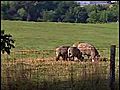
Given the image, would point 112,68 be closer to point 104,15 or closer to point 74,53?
point 74,53

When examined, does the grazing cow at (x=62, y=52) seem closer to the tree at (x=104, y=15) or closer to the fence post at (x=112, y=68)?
the fence post at (x=112, y=68)

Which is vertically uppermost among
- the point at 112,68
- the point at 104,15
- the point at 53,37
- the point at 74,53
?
the point at 112,68

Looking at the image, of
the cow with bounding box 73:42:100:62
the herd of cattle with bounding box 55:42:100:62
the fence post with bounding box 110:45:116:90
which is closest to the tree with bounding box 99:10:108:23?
the cow with bounding box 73:42:100:62

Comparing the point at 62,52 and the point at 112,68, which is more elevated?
the point at 112,68

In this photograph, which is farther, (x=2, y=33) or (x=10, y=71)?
(x=10, y=71)

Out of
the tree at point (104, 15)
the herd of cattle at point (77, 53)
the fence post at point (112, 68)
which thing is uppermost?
the fence post at point (112, 68)

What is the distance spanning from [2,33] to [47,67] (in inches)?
225

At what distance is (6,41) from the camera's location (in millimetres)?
8883

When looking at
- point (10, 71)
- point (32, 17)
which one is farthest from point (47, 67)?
point (32, 17)

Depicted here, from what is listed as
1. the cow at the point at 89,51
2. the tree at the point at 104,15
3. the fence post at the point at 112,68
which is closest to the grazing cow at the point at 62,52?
the cow at the point at 89,51

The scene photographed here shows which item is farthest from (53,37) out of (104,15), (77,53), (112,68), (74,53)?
(112,68)

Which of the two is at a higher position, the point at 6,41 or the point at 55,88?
the point at 6,41

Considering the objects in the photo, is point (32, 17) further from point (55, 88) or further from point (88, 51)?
point (55, 88)

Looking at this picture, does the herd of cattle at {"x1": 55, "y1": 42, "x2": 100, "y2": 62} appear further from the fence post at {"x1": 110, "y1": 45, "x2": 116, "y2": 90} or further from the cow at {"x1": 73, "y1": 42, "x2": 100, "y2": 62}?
the fence post at {"x1": 110, "y1": 45, "x2": 116, "y2": 90}
